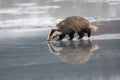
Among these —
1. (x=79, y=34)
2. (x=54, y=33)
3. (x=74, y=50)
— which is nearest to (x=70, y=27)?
(x=79, y=34)

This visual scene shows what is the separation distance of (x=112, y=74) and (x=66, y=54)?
8.74 ft

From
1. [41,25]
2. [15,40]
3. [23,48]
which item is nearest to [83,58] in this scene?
→ [23,48]

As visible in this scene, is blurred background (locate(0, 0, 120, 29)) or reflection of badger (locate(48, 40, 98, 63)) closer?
reflection of badger (locate(48, 40, 98, 63))

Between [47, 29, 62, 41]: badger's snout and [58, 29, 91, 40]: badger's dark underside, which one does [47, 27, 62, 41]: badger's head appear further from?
[58, 29, 91, 40]: badger's dark underside

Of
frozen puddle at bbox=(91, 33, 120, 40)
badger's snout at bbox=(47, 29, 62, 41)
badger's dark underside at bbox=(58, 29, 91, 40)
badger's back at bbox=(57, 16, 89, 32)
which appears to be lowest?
frozen puddle at bbox=(91, 33, 120, 40)

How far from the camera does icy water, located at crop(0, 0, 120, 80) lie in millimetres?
9445

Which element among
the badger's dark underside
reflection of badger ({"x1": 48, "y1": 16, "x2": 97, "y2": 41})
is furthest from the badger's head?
the badger's dark underside

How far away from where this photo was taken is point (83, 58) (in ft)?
35.4

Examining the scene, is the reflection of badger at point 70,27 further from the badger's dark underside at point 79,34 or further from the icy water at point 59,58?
the icy water at point 59,58

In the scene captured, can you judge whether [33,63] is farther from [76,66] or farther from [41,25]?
[41,25]

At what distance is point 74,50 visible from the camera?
12062mm

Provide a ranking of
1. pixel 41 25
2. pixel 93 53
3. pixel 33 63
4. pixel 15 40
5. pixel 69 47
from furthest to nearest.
Answer: pixel 41 25, pixel 15 40, pixel 69 47, pixel 93 53, pixel 33 63

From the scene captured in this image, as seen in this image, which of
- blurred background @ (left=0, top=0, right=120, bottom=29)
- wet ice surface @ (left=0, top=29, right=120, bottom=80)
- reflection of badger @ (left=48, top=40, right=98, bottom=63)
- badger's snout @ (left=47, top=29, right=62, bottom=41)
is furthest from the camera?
blurred background @ (left=0, top=0, right=120, bottom=29)

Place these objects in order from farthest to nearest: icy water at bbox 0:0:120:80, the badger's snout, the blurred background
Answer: the blurred background < the badger's snout < icy water at bbox 0:0:120:80
